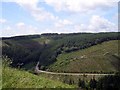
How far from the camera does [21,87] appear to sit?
17250 mm

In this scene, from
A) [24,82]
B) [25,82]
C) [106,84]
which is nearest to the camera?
[25,82]

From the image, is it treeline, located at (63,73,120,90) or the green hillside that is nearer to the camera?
the green hillside

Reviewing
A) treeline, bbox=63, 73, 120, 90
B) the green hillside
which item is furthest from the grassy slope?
treeline, bbox=63, 73, 120, 90

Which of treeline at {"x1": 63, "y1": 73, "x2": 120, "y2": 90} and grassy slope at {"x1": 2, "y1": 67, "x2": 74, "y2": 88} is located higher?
grassy slope at {"x1": 2, "y1": 67, "x2": 74, "y2": 88}


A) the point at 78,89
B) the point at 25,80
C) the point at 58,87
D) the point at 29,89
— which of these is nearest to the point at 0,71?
the point at 25,80

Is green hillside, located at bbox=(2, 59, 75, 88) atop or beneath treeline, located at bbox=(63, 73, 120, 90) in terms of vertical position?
atop

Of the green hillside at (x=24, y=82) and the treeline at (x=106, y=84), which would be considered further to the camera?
the treeline at (x=106, y=84)

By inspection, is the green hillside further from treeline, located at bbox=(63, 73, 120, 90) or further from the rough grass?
treeline, located at bbox=(63, 73, 120, 90)

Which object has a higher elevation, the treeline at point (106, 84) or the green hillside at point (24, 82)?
the green hillside at point (24, 82)

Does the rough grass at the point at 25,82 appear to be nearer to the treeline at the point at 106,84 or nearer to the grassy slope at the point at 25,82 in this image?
the grassy slope at the point at 25,82

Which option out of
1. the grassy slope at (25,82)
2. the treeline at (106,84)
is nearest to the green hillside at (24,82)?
the grassy slope at (25,82)

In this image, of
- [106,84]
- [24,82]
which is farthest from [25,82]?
[106,84]

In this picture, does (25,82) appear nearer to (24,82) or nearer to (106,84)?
(24,82)

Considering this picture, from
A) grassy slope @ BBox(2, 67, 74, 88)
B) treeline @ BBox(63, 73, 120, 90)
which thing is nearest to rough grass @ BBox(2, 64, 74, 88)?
grassy slope @ BBox(2, 67, 74, 88)
